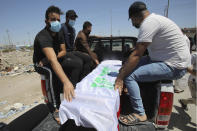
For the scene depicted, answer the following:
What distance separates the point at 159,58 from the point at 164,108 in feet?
2.01

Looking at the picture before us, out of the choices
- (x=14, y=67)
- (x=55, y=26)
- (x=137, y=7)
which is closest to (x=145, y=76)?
(x=137, y=7)

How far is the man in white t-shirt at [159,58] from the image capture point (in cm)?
155

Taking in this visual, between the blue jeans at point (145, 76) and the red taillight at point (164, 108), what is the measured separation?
197 millimetres

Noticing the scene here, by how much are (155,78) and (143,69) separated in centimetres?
18

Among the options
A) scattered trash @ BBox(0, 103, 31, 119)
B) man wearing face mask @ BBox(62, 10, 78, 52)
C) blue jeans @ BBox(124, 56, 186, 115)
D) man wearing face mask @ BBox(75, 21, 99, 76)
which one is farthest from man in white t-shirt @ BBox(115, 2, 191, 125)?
scattered trash @ BBox(0, 103, 31, 119)

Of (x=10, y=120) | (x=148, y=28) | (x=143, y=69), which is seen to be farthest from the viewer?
(x=10, y=120)

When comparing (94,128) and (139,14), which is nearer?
(94,128)

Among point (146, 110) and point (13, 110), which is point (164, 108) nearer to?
point (146, 110)

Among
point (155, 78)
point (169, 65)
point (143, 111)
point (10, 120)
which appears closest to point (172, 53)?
point (169, 65)

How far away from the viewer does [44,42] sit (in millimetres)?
2000

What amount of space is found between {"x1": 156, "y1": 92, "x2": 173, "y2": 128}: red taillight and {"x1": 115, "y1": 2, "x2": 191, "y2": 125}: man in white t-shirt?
18 cm

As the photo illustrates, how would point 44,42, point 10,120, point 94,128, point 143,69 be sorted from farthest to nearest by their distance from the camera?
point 10,120 < point 44,42 < point 143,69 < point 94,128

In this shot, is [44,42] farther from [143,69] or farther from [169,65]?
[169,65]

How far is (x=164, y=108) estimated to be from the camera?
1.58 meters
